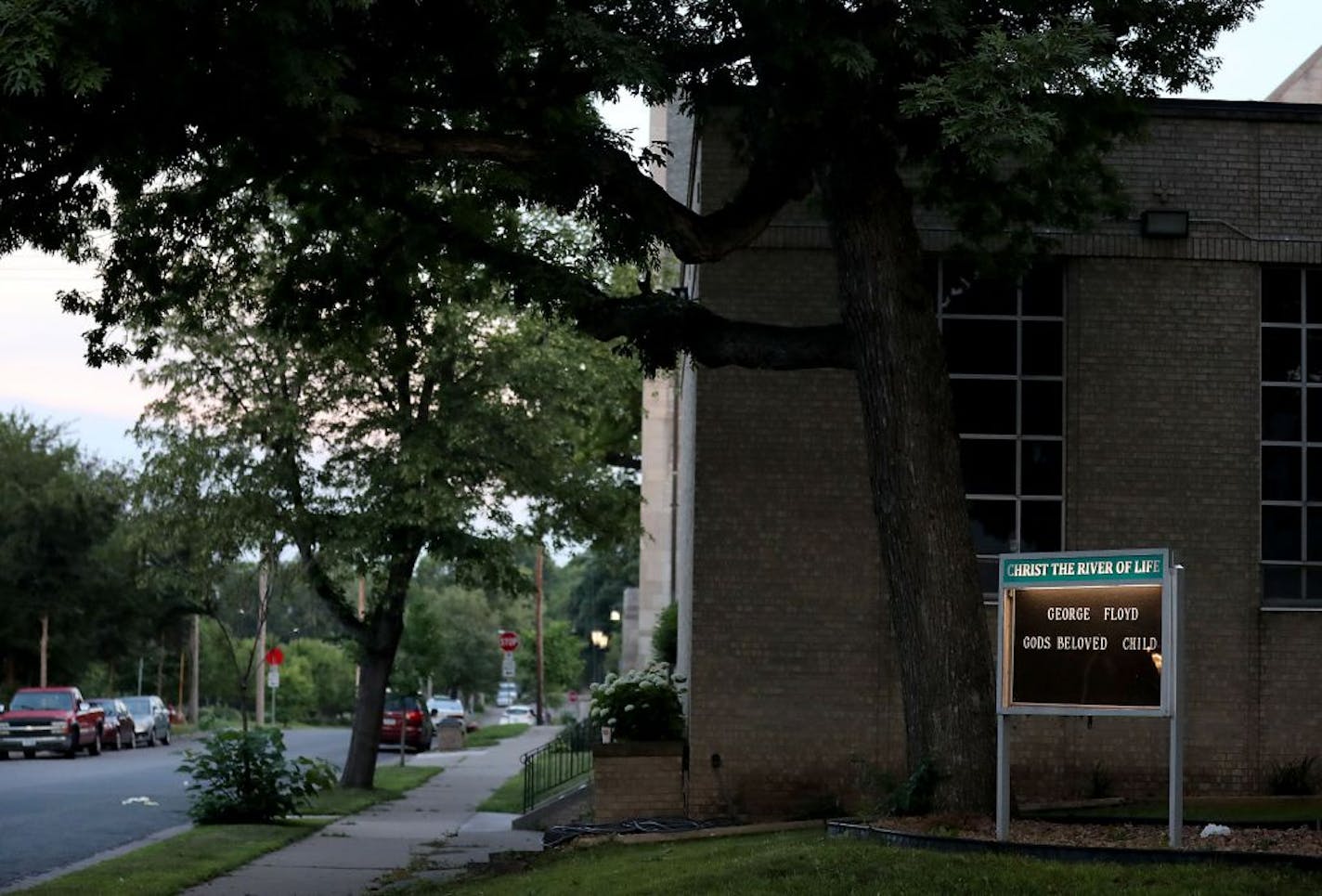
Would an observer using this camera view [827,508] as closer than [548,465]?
Yes

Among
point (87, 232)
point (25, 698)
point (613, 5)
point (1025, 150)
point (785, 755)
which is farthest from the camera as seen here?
point (25, 698)

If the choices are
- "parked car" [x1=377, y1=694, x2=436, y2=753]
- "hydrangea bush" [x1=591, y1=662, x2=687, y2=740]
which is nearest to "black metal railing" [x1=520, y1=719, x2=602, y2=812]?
"hydrangea bush" [x1=591, y1=662, x2=687, y2=740]

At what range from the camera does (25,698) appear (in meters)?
44.8

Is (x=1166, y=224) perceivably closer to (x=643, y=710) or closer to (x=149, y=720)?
(x=643, y=710)

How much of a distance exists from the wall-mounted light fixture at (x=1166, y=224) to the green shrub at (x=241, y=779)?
11712 mm

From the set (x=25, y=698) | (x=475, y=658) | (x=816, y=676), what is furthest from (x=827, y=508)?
(x=475, y=658)

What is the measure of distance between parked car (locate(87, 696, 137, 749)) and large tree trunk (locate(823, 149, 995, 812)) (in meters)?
38.3

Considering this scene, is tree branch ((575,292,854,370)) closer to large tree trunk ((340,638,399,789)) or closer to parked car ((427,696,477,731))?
large tree trunk ((340,638,399,789))

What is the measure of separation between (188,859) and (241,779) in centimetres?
464

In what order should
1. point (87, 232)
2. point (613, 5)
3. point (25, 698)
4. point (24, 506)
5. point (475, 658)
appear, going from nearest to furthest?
1. point (613, 5)
2. point (87, 232)
3. point (25, 698)
4. point (24, 506)
5. point (475, 658)

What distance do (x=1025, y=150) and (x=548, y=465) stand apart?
16206 mm

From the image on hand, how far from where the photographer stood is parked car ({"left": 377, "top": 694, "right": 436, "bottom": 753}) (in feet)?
162

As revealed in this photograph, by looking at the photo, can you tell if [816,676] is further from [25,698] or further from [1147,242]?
[25,698]

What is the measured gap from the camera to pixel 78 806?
84.0ft
